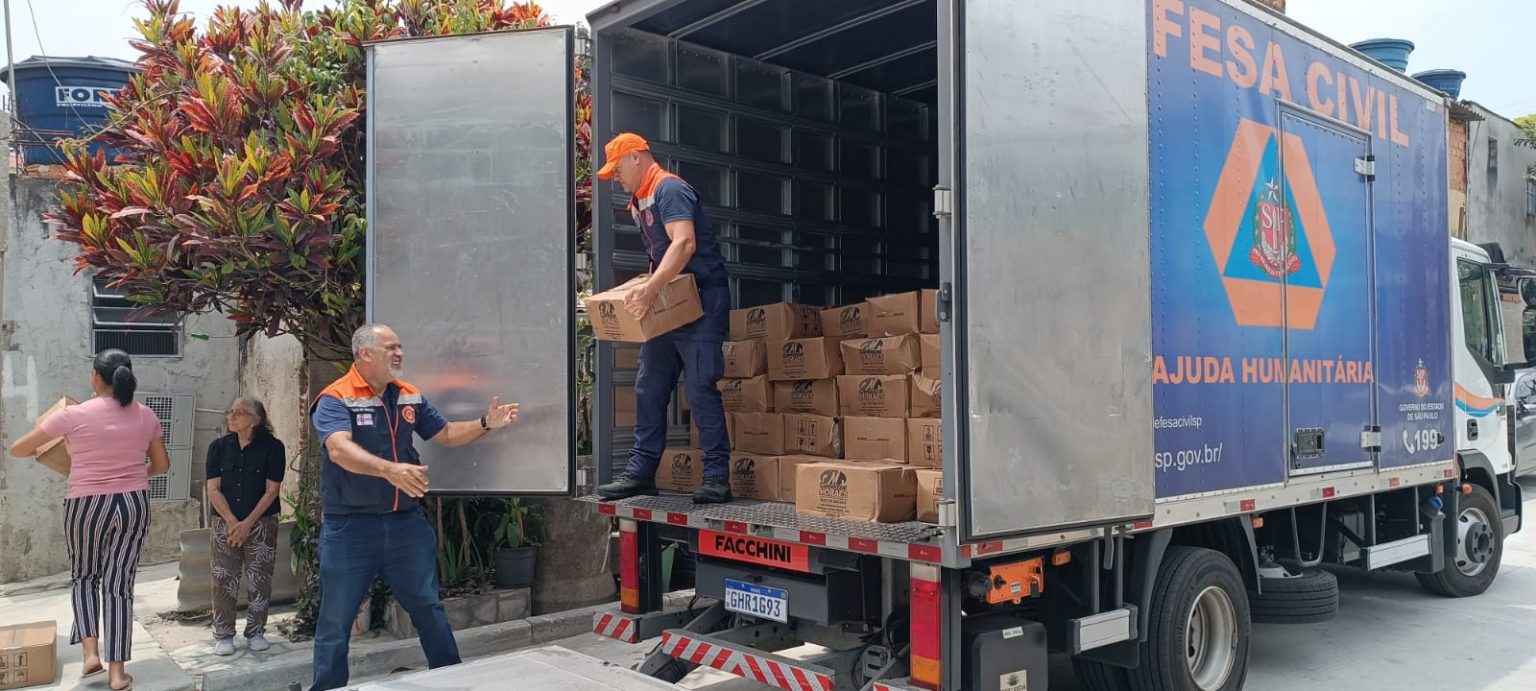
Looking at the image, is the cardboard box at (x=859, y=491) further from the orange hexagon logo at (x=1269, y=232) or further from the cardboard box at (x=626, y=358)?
the orange hexagon logo at (x=1269, y=232)

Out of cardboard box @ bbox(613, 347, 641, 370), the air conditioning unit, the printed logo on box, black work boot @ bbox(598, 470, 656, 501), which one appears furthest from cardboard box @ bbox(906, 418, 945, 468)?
the air conditioning unit

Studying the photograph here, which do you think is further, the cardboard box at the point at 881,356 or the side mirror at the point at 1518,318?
the side mirror at the point at 1518,318

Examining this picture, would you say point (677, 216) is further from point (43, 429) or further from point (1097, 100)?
point (43, 429)

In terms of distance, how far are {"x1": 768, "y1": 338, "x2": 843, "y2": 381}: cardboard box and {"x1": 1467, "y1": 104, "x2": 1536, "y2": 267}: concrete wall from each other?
17.3 meters

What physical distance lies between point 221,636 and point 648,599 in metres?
2.69

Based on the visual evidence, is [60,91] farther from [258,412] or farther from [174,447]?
[258,412]

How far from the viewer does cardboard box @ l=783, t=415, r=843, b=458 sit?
510 cm

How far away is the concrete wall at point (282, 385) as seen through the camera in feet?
27.7

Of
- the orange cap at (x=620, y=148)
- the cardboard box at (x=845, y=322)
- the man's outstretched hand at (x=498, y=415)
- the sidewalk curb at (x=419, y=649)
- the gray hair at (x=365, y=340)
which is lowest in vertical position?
the sidewalk curb at (x=419, y=649)

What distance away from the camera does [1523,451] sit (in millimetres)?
11023

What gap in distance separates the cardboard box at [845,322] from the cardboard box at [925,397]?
2.02 feet

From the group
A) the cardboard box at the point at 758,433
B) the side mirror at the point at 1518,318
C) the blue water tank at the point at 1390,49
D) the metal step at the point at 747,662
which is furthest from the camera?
the blue water tank at the point at 1390,49

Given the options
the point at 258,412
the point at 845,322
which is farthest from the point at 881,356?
the point at 258,412

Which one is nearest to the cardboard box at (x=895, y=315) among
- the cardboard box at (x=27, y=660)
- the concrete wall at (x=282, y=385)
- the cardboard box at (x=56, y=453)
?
the cardboard box at (x=56, y=453)
